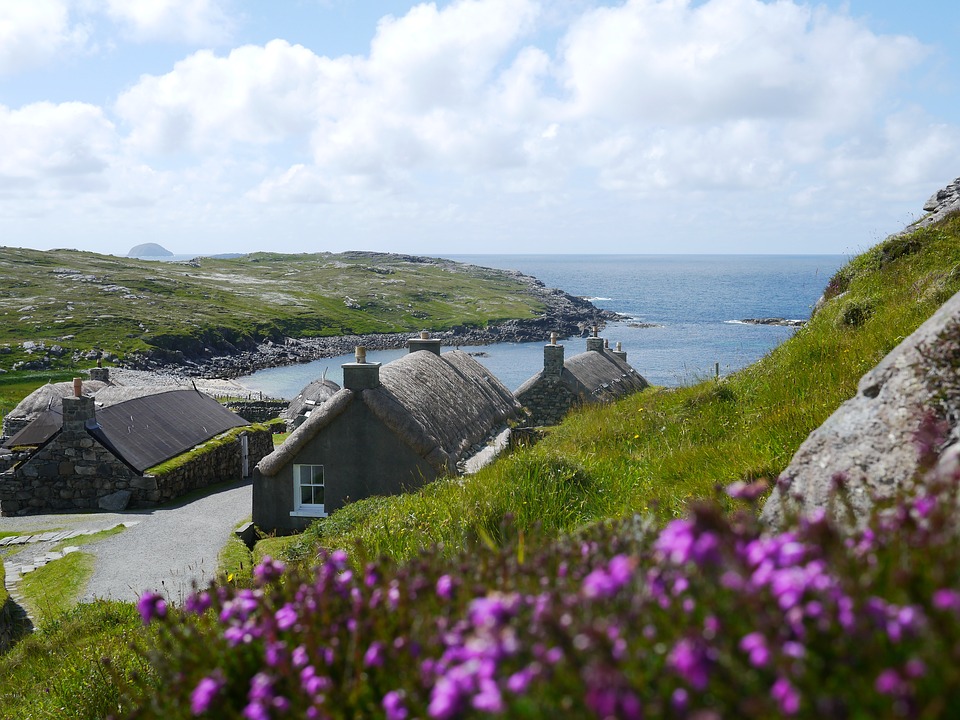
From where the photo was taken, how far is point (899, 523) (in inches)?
117

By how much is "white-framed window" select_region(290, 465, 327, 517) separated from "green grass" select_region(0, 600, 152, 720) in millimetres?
6966

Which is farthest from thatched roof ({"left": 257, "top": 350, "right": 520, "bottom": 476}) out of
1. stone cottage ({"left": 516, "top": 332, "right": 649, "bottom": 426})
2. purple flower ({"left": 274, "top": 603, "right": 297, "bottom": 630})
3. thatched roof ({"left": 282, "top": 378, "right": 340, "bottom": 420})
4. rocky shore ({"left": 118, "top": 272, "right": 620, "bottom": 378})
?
rocky shore ({"left": 118, "top": 272, "right": 620, "bottom": 378})

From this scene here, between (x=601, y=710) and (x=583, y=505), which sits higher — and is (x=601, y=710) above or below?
above

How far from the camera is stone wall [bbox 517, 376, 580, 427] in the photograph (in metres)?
35.7

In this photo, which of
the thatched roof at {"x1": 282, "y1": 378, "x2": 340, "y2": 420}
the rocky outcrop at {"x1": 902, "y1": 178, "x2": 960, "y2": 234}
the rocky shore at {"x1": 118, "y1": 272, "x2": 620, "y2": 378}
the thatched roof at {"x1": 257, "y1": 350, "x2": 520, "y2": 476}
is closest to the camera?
the rocky outcrop at {"x1": 902, "y1": 178, "x2": 960, "y2": 234}

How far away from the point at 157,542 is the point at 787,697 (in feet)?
77.5

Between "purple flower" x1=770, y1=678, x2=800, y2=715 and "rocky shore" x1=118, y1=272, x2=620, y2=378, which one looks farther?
"rocky shore" x1=118, y1=272, x2=620, y2=378

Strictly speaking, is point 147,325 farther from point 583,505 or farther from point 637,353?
point 583,505

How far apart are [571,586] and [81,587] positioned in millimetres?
18843

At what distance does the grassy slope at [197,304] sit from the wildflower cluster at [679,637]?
94344mm

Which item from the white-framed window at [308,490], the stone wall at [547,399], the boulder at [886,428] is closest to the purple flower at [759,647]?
the boulder at [886,428]

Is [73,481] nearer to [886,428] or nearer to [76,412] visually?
[76,412]

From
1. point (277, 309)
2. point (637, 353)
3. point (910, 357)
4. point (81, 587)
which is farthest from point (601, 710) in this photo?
point (277, 309)

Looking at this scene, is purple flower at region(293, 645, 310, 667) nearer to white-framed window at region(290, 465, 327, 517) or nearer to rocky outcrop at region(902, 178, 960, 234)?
rocky outcrop at region(902, 178, 960, 234)
